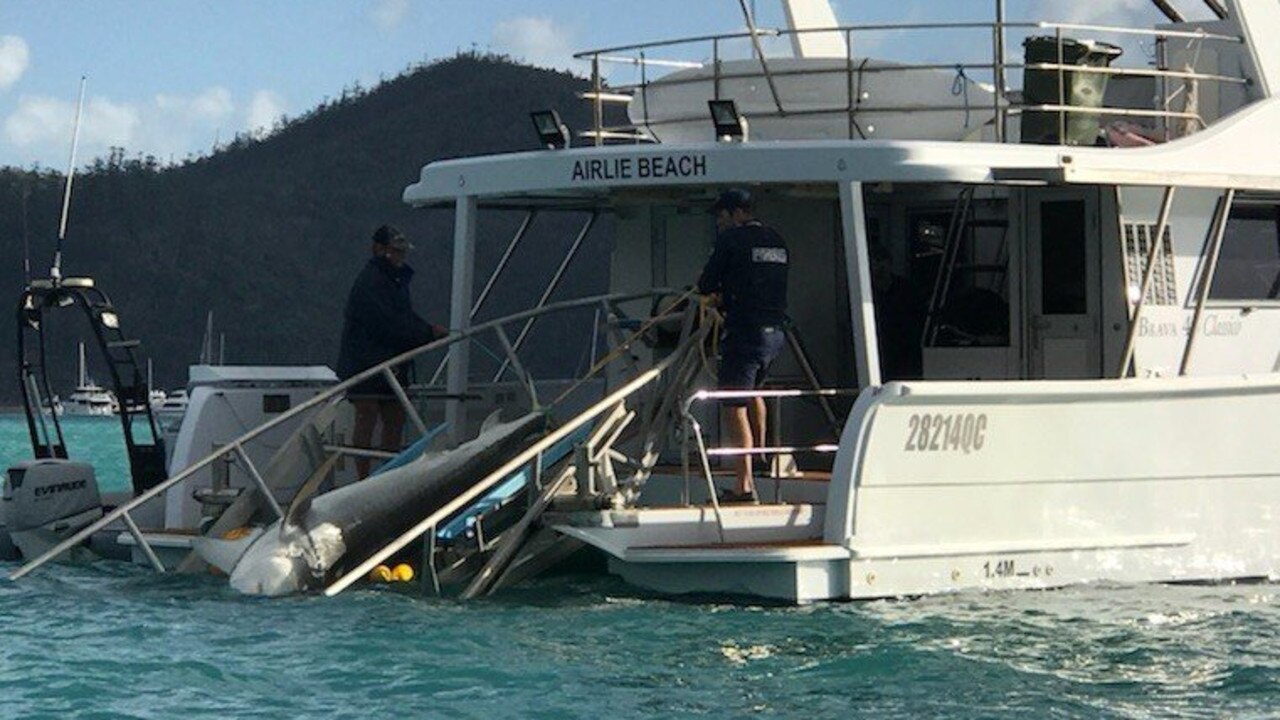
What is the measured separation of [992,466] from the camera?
49.7 feet

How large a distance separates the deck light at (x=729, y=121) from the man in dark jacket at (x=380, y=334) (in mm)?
2781

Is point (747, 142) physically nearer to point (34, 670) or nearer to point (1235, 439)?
point (1235, 439)

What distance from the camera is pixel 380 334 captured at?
17.9m

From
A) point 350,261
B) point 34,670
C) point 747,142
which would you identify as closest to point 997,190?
point 747,142

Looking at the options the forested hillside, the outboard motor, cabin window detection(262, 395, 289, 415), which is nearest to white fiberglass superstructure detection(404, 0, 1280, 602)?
cabin window detection(262, 395, 289, 415)

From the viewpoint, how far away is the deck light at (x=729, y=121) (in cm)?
1584

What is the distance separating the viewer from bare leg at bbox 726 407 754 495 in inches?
605

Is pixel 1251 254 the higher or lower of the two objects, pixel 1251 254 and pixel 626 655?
the higher

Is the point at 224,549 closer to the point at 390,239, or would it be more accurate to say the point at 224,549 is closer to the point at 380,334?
the point at 380,334

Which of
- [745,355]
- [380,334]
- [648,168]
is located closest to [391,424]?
[380,334]

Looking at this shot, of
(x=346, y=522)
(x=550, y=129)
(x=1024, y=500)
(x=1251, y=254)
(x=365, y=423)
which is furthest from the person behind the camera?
(x=365, y=423)

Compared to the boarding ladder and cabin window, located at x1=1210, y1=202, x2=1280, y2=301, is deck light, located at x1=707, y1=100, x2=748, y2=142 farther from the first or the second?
cabin window, located at x1=1210, y1=202, x2=1280, y2=301

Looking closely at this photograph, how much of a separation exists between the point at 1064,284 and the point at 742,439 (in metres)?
2.75

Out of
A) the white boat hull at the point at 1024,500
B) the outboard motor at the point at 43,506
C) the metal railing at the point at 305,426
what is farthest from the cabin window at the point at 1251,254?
the outboard motor at the point at 43,506
